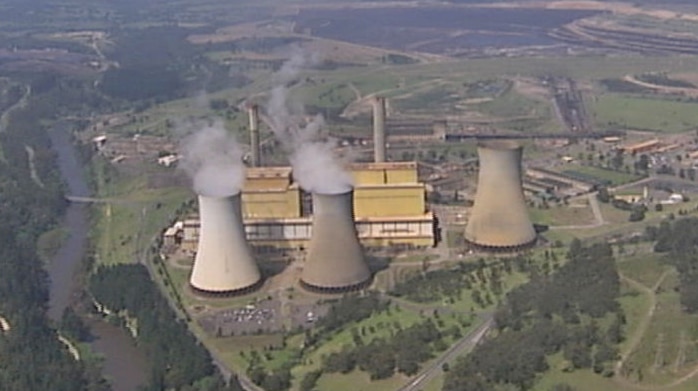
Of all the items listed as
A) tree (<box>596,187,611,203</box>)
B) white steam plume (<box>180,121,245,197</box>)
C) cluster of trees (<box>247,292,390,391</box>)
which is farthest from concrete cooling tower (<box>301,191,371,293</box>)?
tree (<box>596,187,611,203</box>)

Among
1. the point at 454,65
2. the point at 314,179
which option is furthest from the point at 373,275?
the point at 454,65

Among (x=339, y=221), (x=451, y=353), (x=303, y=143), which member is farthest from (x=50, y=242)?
(x=451, y=353)

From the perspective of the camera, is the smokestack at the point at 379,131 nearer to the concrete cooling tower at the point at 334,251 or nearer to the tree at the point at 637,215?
the concrete cooling tower at the point at 334,251

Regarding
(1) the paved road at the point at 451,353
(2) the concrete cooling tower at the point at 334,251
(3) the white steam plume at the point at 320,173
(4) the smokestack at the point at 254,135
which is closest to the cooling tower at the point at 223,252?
(2) the concrete cooling tower at the point at 334,251

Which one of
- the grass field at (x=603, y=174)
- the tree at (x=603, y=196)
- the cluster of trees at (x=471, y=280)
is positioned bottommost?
the grass field at (x=603, y=174)

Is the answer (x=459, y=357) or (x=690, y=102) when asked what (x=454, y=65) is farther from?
(x=459, y=357)

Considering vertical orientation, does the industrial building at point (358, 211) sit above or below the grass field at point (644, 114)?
above
